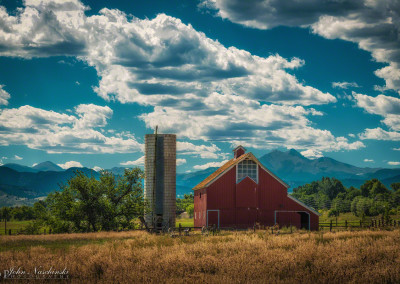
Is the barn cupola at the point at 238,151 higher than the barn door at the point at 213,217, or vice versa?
the barn cupola at the point at 238,151

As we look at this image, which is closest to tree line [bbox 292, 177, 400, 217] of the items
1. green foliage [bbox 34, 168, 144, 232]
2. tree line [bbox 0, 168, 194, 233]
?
tree line [bbox 0, 168, 194, 233]

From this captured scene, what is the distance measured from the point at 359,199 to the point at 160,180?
255ft

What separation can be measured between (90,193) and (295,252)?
1208 inches

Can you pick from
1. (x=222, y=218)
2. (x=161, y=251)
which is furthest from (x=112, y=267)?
(x=222, y=218)

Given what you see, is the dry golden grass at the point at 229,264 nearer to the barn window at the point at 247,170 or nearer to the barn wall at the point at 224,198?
the barn wall at the point at 224,198

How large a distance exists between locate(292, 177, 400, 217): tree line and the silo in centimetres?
4088

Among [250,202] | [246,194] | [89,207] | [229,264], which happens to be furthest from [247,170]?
[229,264]

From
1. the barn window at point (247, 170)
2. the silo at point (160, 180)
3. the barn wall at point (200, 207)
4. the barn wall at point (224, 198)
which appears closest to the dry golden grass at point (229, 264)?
the barn wall at point (224, 198)

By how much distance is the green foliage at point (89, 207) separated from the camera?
45.9m

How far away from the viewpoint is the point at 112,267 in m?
17.0

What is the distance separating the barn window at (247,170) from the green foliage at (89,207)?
11.1 metres

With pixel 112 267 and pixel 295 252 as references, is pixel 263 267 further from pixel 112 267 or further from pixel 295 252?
pixel 112 267

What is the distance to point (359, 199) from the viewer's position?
114 metres

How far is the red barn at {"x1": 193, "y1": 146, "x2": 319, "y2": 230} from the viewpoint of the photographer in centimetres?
4588
